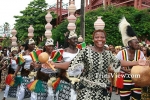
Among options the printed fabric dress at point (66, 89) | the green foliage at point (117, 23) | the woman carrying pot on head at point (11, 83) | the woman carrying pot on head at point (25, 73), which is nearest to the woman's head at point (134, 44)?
the printed fabric dress at point (66, 89)

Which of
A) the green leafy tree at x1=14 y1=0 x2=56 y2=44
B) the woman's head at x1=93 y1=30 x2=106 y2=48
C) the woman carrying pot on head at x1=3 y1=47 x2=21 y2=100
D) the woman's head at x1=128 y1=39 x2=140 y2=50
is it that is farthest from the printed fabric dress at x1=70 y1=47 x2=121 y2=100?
the green leafy tree at x1=14 y1=0 x2=56 y2=44

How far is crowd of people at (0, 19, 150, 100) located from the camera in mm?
4965

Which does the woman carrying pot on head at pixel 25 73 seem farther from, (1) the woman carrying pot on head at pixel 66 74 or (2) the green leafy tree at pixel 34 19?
(2) the green leafy tree at pixel 34 19

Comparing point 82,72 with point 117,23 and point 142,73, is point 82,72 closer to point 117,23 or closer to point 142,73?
point 142,73

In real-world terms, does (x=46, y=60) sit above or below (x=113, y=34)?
above

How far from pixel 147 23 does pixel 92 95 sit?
1936cm

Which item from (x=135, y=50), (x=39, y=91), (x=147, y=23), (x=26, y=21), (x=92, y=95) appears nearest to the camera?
(x=92, y=95)

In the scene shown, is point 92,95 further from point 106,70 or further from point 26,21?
point 26,21

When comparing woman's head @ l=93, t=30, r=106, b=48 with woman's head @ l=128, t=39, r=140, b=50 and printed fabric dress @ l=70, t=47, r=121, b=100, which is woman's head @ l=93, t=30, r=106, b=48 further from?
woman's head @ l=128, t=39, r=140, b=50

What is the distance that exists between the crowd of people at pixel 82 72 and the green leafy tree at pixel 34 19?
3240cm

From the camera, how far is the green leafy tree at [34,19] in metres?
43.2

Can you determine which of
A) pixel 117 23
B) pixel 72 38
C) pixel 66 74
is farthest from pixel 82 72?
pixel 117 23

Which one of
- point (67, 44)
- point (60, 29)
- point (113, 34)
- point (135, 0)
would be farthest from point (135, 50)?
point (135, 0)

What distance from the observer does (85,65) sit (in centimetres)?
498
